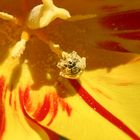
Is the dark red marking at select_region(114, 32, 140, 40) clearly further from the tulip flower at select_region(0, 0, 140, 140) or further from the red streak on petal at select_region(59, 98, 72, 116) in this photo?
the red streak on petal at select_region(59, 98, 72, 116)

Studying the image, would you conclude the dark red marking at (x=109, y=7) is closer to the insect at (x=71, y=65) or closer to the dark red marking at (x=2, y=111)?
the insect at (x=71, y=65)

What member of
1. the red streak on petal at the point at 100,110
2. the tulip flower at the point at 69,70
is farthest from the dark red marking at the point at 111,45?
the red streak on petal at the point at 100,110

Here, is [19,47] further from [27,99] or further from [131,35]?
[131,35]

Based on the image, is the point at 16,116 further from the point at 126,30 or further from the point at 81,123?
the point at 126,30

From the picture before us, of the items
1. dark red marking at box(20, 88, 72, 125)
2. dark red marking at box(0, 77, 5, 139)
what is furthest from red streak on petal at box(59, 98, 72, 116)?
dark red marking at box(0, 77, 5, 139)

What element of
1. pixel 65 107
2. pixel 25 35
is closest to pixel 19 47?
pixel 25 35
